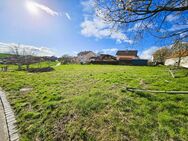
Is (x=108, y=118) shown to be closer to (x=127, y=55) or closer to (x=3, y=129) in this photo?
(x=3, y=129)

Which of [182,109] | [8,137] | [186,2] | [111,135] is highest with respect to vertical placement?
[186,2]

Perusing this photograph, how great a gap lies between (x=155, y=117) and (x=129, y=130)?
990mm

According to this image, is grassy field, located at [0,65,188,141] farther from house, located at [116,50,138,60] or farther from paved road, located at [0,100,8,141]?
house, located at [116,50,138,60]

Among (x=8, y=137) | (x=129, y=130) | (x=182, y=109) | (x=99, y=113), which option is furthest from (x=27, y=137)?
(x=182, y=109)

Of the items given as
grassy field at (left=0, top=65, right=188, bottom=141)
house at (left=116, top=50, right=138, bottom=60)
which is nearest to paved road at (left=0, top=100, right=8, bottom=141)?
grassy field at (left=0, top=65, right=188, bottom=141)

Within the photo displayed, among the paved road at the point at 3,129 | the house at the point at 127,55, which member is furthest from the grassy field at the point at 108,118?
the house at the point at 127,55

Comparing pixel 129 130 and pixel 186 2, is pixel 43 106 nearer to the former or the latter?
pixel 129 130

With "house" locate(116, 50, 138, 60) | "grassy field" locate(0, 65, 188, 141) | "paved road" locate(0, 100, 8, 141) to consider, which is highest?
"house" locate(116, 50, 138, 60)

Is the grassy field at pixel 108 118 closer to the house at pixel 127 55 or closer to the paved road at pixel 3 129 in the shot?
the paved road at pixel 3 129

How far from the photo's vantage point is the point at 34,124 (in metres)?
3.99

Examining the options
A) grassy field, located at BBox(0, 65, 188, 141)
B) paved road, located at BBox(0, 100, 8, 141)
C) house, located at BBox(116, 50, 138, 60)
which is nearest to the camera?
grassy field, located at BBox(0, 65, 188, 141)

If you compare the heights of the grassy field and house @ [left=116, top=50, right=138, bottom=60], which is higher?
house @ [left=116, top=50, right=138, bottom=60]

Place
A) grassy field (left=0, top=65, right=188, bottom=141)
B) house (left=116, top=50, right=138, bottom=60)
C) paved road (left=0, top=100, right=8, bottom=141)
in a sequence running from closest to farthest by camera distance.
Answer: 1. grassy field (left=0, top=65, right=188, bottom=141)
2. paved road (left=0, top=100, right=8, bottom=141)
3. house (left=116, top=50, right=138, bottom=60)

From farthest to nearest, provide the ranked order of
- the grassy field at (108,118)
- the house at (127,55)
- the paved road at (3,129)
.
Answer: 1. the house at (127,55)
2. the paved road at (3,129)
3. the grassy field at (108,118)
